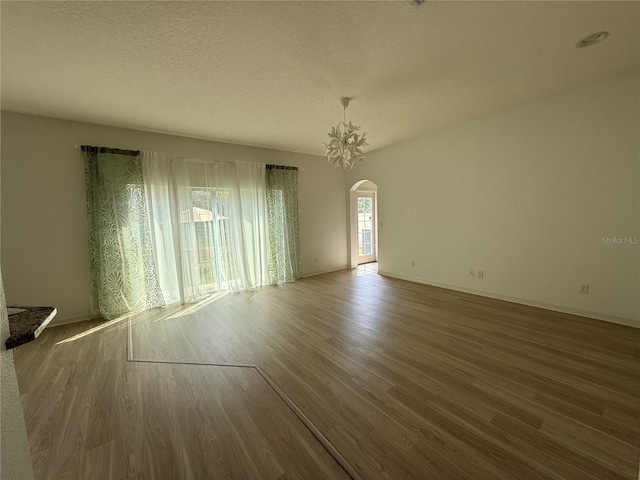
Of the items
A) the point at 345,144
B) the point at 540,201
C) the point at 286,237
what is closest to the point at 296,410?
the point at 345,144

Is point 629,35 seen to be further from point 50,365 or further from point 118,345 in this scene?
point 50,365

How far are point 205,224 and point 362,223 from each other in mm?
4183

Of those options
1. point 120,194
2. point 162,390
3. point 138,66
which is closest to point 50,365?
point 162,390

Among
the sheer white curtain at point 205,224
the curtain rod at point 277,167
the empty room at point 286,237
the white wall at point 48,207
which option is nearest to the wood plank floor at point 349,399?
the empty room at point 286,237

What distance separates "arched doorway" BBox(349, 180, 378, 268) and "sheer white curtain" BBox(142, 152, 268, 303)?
7.88 ft

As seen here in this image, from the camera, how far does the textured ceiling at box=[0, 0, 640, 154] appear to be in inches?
69.2

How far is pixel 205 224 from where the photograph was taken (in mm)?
A: 4332

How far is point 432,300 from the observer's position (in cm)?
387

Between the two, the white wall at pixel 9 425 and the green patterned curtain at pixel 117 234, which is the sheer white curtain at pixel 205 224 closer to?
the green patterned curtain at pixel 117 234

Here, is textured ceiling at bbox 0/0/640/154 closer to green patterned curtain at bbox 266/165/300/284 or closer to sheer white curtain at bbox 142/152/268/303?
sheer white curtain at bbox 142/152/268/303

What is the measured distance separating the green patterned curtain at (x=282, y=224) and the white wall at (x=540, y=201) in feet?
6.32

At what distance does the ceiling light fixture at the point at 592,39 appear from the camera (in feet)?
6.77

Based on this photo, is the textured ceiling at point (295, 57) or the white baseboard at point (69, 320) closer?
the textured ceiling at point (295, 57)

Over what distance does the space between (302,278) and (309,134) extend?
300cm
